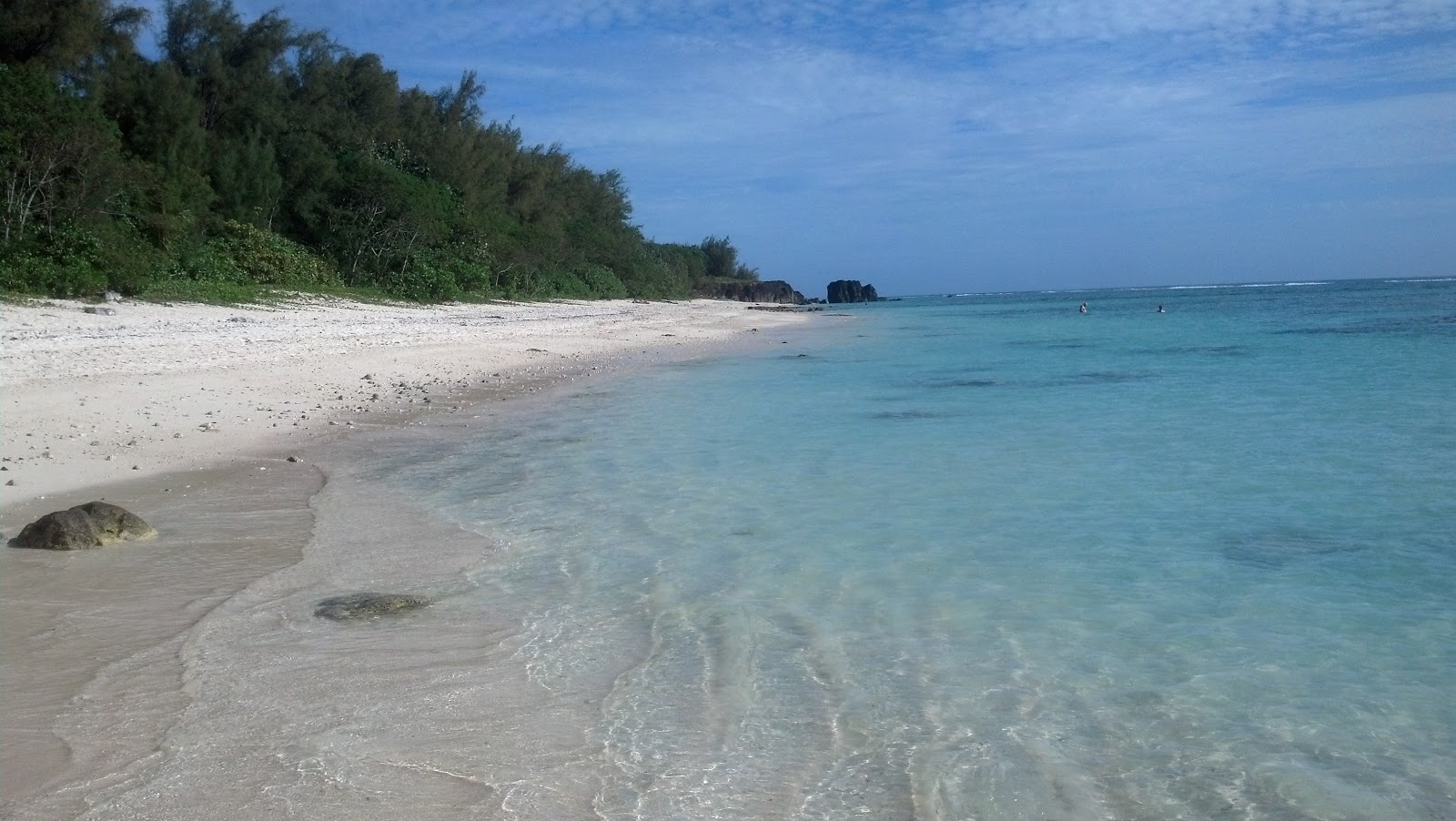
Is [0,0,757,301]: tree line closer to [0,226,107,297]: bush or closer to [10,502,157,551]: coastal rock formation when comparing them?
[0,226,107,297]: bush

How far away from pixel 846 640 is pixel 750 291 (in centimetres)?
9487

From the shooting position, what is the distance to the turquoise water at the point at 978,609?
3354 mm

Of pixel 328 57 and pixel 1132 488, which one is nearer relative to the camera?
pixel 1132 488

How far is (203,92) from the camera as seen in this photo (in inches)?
1277

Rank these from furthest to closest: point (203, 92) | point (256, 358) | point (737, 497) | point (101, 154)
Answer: point (203, 92), point (101, 154), point (256, 358), point (737, 497)

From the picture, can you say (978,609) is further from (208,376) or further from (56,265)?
(56,265)

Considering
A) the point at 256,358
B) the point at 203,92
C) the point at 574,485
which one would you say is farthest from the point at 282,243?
the point at 574,485

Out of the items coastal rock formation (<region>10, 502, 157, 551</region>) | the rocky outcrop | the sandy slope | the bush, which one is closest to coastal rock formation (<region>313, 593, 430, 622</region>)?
coastal rock formation (<region>10, 502, 157, 551</region>)

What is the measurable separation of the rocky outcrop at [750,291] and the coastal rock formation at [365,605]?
8173cm

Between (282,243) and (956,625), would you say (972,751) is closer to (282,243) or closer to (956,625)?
(956,625)

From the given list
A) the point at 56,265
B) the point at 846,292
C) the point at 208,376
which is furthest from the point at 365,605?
the point at 846,292

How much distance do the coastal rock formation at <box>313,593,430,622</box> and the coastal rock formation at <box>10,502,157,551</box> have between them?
1.59 meters

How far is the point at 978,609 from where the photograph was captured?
5098 millimetres

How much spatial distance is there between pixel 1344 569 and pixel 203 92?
1359 inches
